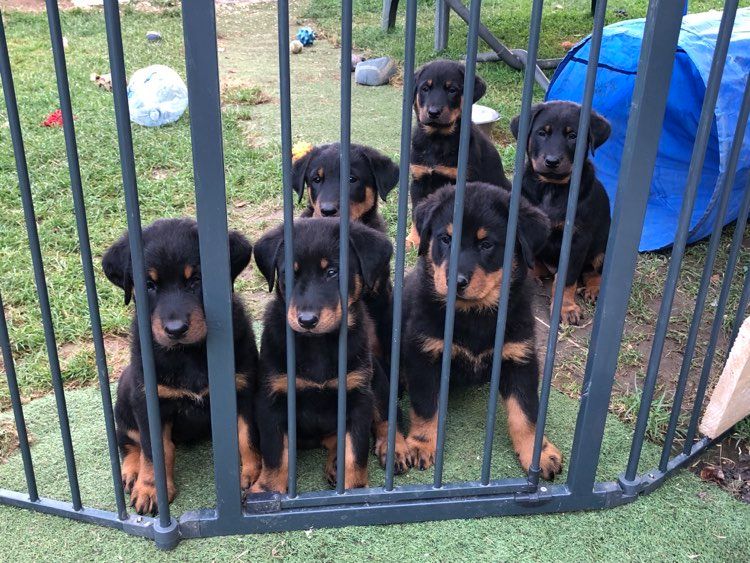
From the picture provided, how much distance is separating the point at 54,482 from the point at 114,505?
0.30 metres

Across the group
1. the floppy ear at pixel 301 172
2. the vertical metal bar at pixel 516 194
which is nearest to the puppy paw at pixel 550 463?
the vertical metal bar at pixel 516 194

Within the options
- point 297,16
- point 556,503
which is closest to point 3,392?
point 556,503

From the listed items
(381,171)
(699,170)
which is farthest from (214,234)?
(381,171)

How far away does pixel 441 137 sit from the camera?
519 cm

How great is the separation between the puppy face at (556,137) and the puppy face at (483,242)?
1.47 meters

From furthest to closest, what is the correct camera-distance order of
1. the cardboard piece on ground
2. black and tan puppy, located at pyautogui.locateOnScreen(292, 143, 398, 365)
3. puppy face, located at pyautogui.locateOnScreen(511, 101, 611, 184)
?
puppy face, located at pyautogui.locateOnScreen(511, 101, 611, 184)
black and tan puppy, located at pyautogui.locateOnScreen(292, 143, 398, 365)
the cardboard piece on ground

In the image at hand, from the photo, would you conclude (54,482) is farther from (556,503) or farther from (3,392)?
(556,503)

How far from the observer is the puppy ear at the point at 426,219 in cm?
310

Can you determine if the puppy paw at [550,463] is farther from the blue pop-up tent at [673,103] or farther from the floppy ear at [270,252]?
the blue pop-up tent at [673,103]

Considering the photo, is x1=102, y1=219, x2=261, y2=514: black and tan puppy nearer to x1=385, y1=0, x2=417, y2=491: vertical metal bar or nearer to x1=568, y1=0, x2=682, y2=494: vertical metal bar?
x1=385, y1=0, x2=417, y2=491: vertical metal bar

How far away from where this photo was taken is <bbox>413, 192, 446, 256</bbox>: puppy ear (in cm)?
310

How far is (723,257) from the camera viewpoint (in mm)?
5250

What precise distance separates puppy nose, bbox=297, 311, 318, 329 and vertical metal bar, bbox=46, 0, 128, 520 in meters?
0.64

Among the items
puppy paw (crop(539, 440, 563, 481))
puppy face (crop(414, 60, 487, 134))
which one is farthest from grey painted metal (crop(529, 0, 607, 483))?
puppy face (crop(414, 60, 487, 134))
